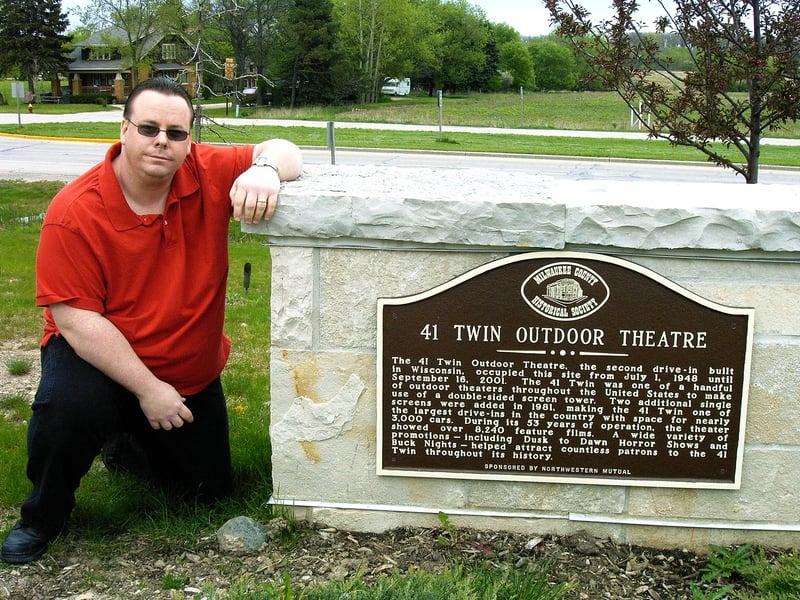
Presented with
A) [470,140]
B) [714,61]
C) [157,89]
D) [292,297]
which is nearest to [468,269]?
[292,297]

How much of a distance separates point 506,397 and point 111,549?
5.28ft

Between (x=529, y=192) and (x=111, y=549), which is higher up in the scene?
(x=529, y=192)

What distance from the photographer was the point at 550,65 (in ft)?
312

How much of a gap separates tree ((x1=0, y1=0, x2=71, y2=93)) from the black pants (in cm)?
5640

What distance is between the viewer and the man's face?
3.01 meters

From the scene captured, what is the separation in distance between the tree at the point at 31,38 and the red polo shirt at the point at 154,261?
56.4m

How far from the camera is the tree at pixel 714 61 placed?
4.95 m

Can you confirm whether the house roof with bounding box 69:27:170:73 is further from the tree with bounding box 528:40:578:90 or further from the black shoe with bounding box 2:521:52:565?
the black shoe with bounding box 2:521:52:565

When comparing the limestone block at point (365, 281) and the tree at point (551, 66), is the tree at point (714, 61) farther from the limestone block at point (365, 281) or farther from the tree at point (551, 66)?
the tree at point (551, 66)

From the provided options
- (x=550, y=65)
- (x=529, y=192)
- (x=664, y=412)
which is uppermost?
(x=550, y=65)

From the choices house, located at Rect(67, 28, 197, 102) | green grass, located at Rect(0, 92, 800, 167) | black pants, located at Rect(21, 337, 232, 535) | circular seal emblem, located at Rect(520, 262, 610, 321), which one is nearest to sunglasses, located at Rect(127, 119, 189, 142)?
black pants, located at Rect(21, 337, 232, 535)

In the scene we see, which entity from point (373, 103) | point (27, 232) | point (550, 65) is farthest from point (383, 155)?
point (550, 65)

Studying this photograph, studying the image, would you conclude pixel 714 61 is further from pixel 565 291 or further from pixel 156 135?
pixel 156 135

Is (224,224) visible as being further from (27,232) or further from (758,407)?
(27,232)
